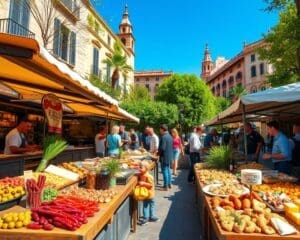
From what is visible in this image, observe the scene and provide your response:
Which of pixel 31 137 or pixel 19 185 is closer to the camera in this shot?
pixel 19 185

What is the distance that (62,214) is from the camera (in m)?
2.57

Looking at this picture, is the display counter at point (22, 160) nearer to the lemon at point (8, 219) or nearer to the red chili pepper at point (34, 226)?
the lemon at point (8, 219)

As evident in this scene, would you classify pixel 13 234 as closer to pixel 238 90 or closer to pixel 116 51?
pixel 116 51

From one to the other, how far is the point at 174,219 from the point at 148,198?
1.05 meters

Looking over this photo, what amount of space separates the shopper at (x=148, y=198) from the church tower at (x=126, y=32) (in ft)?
142

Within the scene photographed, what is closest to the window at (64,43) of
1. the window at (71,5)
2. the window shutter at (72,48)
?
the window shutter at (72,48)

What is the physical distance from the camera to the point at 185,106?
33812 millimetres

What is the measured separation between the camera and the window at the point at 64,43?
19.9m

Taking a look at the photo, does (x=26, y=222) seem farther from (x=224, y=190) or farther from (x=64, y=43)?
(x=64, y=43)

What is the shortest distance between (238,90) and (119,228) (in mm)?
53292

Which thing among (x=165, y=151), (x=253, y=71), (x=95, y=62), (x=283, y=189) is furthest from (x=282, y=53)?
(x=253, y=71)

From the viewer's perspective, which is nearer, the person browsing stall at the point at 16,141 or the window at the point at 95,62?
the person browsing stall at the point at 16,141

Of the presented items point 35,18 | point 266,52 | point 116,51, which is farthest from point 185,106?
point 35,18

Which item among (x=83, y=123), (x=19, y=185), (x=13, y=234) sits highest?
(x=83, y=123)
